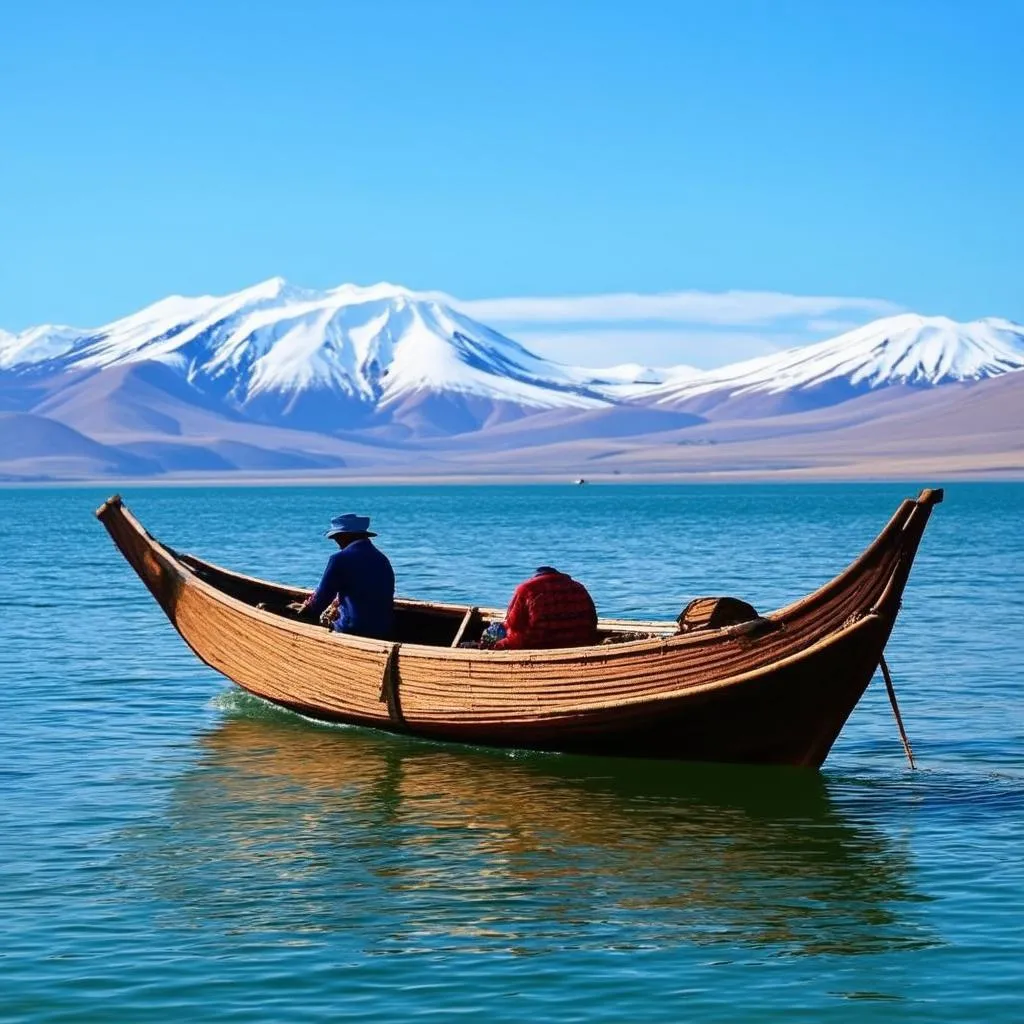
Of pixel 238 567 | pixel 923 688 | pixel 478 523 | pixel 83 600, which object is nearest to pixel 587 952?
pixel 923 688

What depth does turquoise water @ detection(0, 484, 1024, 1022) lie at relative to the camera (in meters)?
9.43

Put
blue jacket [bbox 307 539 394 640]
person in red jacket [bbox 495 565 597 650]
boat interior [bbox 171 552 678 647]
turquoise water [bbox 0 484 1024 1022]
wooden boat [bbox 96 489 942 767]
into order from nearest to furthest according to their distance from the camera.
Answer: turquoise water [bbox 0 484 1024 1022]
wooden boat [bbox 96 489 942 767]
person in red jacket [bbox 495 565 597 650]
blue jacket [bbox 307 539 394 640]
boat interior [bbox 171 552 678 647]

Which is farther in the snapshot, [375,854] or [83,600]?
[83,600]

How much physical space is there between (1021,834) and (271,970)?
5411mm

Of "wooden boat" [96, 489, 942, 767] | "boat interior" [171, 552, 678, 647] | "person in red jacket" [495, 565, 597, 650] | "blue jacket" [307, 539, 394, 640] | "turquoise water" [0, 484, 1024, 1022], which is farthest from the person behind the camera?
"boat interior" [171, 552, 678, 647]

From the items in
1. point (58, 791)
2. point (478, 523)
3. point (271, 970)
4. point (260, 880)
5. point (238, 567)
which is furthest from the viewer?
point (478, 523)

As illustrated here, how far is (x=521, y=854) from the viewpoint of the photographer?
12.4 m

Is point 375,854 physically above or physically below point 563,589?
below

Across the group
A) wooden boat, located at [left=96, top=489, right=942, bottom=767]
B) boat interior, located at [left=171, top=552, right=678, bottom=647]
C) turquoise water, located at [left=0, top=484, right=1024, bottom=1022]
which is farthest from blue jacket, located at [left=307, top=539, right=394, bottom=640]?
turquoise water, located at [left=0, top=484, right=1024, bottom=1022]

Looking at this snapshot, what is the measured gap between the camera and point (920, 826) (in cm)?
1312

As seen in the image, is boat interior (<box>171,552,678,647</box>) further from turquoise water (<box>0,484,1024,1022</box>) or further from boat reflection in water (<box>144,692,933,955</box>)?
boat reflection in water (<box>144,692,933,955</box>)

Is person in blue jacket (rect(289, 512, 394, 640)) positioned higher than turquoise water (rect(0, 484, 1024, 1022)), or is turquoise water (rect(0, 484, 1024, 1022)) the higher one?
person in blue jacket (rect(289, 512, 394, 640))

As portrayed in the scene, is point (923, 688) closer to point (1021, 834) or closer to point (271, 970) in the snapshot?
point (1021, 834)

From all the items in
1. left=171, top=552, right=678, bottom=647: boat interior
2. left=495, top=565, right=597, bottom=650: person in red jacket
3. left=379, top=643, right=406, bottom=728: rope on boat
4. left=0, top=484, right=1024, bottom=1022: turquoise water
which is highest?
left=495, top=565, right=597, bottom=650: person in red jacket
